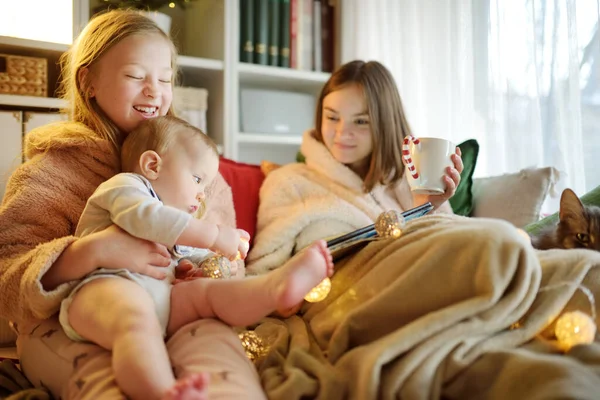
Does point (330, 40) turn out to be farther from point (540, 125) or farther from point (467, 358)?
point (467, 358)

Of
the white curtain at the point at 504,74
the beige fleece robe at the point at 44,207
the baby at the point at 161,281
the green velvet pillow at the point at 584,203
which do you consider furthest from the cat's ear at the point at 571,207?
the beige fleece robe at the point at 44,207

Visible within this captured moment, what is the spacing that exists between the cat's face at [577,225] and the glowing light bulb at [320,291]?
1.58 feet

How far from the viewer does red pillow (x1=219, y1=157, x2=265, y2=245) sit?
4.95 feet

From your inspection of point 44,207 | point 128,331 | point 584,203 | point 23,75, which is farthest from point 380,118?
point 23,75

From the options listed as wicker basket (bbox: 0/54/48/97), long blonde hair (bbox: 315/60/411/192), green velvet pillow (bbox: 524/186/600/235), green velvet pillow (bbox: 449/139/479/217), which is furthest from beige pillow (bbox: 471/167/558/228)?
wicker basket (bbox: 0/54/48/97)

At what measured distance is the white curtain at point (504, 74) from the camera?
4.71ft

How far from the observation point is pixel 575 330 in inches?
27.2

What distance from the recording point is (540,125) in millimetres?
1572

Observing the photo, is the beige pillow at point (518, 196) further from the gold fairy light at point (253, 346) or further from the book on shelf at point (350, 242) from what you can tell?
the gold fairy light at point (253, 346)

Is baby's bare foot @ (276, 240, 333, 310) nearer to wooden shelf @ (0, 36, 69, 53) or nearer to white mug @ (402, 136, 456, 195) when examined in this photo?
white mug @ (402, 136, 456, 195)

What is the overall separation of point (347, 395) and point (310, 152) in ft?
3.30

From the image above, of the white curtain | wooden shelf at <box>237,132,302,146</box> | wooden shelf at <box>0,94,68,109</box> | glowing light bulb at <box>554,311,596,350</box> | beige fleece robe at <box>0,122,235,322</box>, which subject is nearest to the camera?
glowing light bulb at <box>554,311,596,350</box>

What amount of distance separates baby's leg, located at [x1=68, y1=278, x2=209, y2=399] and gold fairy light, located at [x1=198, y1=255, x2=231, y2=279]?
6.3 inches

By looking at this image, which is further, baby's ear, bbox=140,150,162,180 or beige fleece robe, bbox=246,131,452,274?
beige fleece robe, bbox=246,131,452,274
